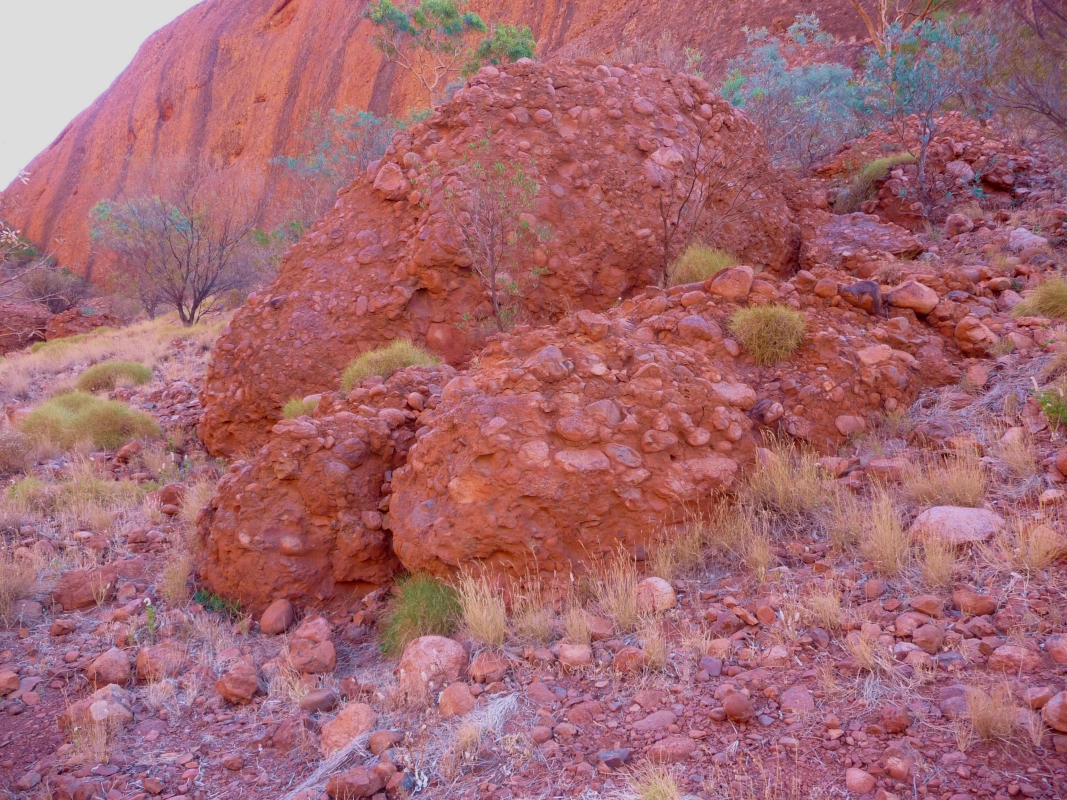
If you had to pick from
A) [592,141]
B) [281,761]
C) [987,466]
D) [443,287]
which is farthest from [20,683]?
[592,141]

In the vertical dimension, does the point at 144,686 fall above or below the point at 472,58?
below

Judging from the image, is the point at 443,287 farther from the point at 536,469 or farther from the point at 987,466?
the point at 987,466

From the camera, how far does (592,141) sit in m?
6.49

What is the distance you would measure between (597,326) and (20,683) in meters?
3.51

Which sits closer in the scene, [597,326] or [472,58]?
[597,326]

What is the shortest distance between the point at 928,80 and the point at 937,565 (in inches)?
300

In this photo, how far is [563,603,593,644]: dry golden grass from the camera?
9.77 feet

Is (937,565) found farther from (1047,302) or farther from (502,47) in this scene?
(502,47)

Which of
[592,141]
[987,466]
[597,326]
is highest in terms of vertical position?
[592,141]

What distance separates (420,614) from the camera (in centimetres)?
343

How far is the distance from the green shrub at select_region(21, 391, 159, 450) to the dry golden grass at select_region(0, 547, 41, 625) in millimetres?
3120

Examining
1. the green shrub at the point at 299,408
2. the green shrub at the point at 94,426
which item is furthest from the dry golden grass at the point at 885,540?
the green shrub at the point at 94,426

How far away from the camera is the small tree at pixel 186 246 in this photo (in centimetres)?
1773

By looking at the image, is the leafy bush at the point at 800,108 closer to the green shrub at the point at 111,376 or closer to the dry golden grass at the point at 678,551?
the dry golden grass at the point at 678,551
